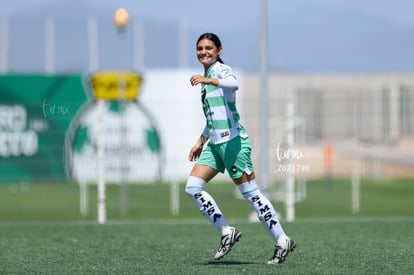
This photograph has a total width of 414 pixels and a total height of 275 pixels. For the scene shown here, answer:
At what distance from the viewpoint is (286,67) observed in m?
38.5

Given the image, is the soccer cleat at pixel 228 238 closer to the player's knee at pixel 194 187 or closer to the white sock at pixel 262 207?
the white sock at pixel 262 207

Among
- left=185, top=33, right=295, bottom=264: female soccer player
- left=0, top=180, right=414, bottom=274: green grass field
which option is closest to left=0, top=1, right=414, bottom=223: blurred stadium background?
left=0, top=180, right=414, bottom=274: green grass field

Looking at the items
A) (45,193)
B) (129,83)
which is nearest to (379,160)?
(129,83)

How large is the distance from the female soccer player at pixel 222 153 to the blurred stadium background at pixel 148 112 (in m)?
9.82

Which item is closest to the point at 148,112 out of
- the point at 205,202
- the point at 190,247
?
the point at 190,247

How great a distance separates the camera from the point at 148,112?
27.9 meters

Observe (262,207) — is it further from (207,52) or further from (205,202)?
(207,52)

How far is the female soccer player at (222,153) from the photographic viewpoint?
32.5 feet

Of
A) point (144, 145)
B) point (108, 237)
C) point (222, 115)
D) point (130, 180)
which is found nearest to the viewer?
point (222, 115)

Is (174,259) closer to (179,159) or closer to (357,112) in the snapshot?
(179,159)

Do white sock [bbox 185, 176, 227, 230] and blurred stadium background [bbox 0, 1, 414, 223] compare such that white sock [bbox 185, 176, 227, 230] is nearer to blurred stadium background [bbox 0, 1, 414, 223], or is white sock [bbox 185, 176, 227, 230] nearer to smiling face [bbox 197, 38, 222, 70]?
smiling face [bbox 197, 38, 222, 70]

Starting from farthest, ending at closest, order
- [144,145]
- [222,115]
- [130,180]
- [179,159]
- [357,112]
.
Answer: [357,112], [144,145], [130,180], [179,159], [222,115]

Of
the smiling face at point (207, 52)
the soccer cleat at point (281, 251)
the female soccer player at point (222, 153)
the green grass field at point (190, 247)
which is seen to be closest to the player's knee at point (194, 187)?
the female soccer player at point (222, 153)

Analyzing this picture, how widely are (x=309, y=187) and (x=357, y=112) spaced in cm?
319
